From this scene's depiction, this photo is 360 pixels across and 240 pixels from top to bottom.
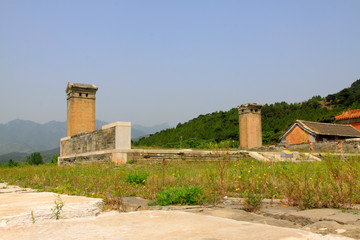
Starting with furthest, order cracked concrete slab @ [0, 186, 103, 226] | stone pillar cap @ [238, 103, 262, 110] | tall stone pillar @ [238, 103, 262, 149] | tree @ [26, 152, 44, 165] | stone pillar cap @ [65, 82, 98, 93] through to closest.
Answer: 1. tree @ [26, 152, 44, 165]
2. tall stone pillar @ [238, 103, 262, 149]
3. stone pillar cap @ [238, 103, 262, 110]
4. stone pillar cap @ [65, 82, 98, 93]
5. cracked concrete slab @ [0, 186, 103, 226]

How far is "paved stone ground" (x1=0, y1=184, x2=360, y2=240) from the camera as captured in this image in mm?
2414

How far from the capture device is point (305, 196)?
3.85 metres

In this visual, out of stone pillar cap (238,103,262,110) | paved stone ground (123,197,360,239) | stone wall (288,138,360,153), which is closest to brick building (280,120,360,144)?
stone wall (288,138,360,153)

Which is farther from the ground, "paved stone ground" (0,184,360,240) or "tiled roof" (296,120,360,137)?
"tiled roof" (296,120,360,137)

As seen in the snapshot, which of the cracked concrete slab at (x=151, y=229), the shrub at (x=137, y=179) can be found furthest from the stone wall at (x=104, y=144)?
the cracked concrete slab at (x=151, y=229)

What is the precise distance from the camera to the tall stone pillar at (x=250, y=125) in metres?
20.2

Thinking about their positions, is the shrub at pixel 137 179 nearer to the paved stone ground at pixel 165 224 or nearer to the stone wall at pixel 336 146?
the paved stone ground at pixel 165 224

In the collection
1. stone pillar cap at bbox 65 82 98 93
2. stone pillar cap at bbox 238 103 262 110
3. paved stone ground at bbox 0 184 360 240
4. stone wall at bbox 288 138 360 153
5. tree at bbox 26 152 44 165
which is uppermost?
stone pillar cap at bbox 65 82 98 93

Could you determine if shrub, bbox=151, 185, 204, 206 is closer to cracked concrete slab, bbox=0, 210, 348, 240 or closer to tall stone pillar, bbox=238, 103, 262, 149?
cracked concrete slab, bbox=0, 210, 348, 240

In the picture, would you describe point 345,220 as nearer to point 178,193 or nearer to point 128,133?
point 178,193

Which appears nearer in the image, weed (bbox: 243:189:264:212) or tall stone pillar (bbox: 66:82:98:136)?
weed (bbox: 243:189:264:212)

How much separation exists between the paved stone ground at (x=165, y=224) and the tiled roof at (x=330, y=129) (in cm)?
1754

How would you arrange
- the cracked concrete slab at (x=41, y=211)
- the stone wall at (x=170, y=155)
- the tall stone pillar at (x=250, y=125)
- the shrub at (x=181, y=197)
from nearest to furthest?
1. the cracked concrete slab at (x=41, y=211)
2. the shrub at (x=181, y=197)
3. the stone wall at (x=170, y=155)
4. the tall stone pillar at (x=250, y=125)

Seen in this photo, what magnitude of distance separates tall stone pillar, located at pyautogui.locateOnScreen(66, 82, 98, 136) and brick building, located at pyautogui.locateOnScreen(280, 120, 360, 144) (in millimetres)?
12303
